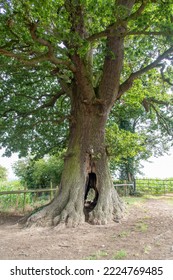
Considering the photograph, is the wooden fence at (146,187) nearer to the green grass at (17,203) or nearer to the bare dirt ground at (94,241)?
the green grass at (17,203)

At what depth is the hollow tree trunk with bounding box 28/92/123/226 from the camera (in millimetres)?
7332

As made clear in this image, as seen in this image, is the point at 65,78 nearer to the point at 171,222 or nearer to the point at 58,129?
the point at 58,129

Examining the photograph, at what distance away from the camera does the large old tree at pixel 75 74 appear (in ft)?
19.4

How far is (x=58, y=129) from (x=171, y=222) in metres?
6.36

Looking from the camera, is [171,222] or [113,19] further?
[171,222]

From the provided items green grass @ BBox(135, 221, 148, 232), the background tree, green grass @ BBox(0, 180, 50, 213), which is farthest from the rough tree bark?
the background tree

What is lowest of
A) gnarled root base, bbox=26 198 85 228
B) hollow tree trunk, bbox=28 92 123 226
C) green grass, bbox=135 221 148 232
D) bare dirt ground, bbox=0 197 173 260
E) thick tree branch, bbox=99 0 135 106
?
bare dirt ground, bbox=0 197 173 260

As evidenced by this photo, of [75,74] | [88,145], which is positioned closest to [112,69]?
[75,74]

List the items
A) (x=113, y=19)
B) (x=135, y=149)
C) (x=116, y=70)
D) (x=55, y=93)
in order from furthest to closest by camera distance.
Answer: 1. (x=135, y=149)
2. (x=55, y=93)
3. (x=116, y=70)
4. (x=113, y=19)

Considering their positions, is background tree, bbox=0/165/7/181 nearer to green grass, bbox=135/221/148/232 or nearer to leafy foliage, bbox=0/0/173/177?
leafy foliage, bbox=0/0/173/177

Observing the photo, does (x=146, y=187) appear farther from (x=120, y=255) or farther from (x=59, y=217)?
(x=120, y=255)

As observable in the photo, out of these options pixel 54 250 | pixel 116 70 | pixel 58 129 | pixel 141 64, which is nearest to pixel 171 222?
pixel 54 250

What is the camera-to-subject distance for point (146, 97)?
1105cm

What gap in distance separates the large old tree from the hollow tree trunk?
0.03 meters
